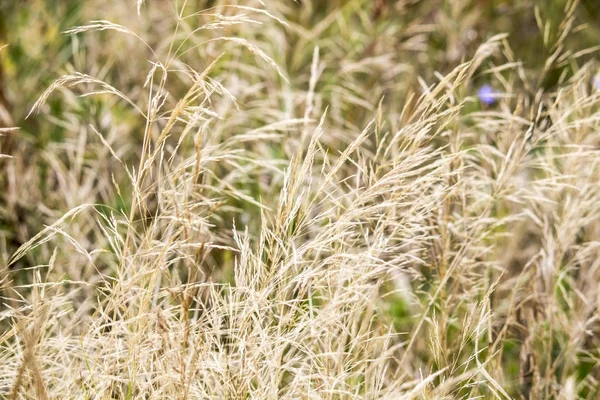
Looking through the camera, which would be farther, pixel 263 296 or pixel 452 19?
pixel 452 19

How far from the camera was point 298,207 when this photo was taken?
1130 mm

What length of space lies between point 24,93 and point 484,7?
175 centimetres

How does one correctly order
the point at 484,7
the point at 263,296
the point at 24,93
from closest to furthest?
the point at 263,296 < the point at 24,93 < the point at 484,7

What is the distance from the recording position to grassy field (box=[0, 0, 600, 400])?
1117mm

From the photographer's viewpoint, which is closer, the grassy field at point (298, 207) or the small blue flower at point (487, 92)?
the grassy field at point (298, 207)

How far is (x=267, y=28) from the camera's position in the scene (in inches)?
100

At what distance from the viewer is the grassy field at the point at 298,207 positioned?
3.67 feet

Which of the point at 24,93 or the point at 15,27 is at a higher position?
the point at 15,27

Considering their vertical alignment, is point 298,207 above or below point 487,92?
above

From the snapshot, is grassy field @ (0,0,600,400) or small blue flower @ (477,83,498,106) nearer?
grassy field @ (0,0,600,400)

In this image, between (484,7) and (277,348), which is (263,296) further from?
(484,7)

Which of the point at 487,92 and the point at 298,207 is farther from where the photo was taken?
the point at 487,92

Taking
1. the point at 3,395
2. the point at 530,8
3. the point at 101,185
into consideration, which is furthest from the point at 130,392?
the point at 530,8

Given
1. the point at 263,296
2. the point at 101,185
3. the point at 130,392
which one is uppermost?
the point at 263,296
